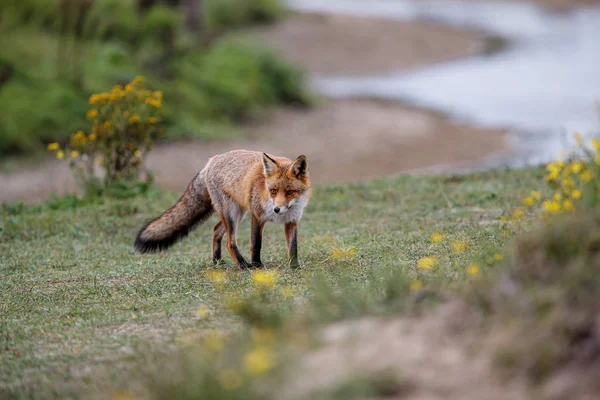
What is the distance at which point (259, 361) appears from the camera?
387cm

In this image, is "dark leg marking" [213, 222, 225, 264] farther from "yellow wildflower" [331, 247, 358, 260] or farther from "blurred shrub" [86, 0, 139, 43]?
"blurred shrub" [86, 0, 139, 43]

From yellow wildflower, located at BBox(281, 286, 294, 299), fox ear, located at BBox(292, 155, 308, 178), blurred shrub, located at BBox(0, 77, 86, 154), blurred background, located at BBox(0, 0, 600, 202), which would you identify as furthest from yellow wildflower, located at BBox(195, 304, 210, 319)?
blurred shrub, located at BBox(0, 77, 86, 154)

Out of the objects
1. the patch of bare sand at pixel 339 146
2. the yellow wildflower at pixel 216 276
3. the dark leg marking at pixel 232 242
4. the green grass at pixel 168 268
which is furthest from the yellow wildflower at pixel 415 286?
the patch of bare sand at pixel 339 146

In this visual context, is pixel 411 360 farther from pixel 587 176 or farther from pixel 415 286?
pixel 587 176

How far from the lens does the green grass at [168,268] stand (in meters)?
5.40

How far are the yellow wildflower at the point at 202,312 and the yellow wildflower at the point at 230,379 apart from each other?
5.68 feet

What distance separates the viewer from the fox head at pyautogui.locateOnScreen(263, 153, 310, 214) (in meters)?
7.27

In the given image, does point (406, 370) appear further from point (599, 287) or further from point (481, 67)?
point (481, 67)

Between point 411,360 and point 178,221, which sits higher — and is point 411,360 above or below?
below

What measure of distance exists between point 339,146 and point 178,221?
413 inches

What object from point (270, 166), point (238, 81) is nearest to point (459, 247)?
Result: point (270, 166)

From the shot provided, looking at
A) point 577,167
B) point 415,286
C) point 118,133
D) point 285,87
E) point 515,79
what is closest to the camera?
point 415,286

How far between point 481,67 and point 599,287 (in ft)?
75.1

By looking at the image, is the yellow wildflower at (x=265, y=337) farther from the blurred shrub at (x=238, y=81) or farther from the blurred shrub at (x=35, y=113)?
the blurred shrub at (x=238, y=81)
